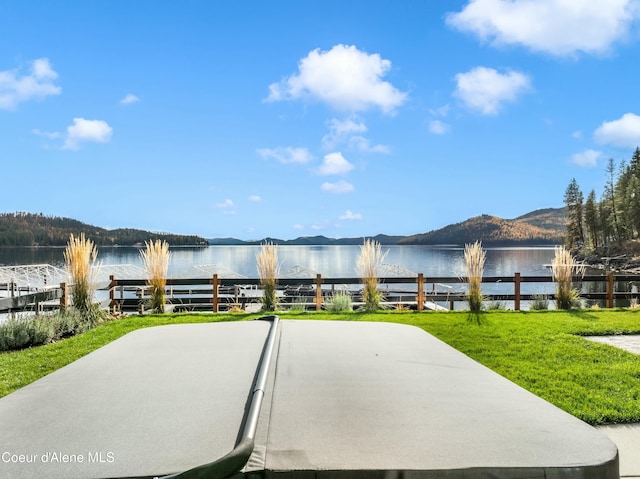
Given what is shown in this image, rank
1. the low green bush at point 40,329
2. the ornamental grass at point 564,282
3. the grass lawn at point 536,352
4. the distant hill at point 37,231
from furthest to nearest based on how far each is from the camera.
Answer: the distant hill at point 37,231 → the ornamental grass at point 564,282 → the low green bush at point 40,329 → the grass lawn at point 536,352

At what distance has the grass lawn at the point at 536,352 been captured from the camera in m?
3.84

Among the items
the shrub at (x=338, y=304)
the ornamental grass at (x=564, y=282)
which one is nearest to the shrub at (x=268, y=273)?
the shrub at (x=338, y=304)

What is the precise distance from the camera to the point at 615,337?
6.74 meters

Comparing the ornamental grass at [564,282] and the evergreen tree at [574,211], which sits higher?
the evergreen tree at [574,211]

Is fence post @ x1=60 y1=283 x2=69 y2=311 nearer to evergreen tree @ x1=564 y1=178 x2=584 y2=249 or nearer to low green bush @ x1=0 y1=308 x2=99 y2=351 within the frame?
low green bush @ x1=0 y1=308 x2=99 y2=351

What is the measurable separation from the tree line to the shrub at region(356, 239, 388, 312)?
48.9 m

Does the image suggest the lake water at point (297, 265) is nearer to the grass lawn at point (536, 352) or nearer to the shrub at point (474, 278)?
the shrub at point (474, 278)

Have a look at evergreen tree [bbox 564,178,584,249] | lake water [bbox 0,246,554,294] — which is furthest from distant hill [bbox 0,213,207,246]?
evergreen tree [bbox 564,178,584,249]

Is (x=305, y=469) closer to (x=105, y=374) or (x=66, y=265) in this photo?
(x=105, y=374)

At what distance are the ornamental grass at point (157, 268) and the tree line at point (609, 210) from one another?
170ft

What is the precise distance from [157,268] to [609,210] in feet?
206

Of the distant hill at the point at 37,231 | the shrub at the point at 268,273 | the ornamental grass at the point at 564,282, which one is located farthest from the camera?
the distant hill at the point at 37,231

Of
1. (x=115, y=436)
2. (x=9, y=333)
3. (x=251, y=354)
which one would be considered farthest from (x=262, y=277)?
(x=115, y=436)

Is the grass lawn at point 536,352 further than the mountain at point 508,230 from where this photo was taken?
No
